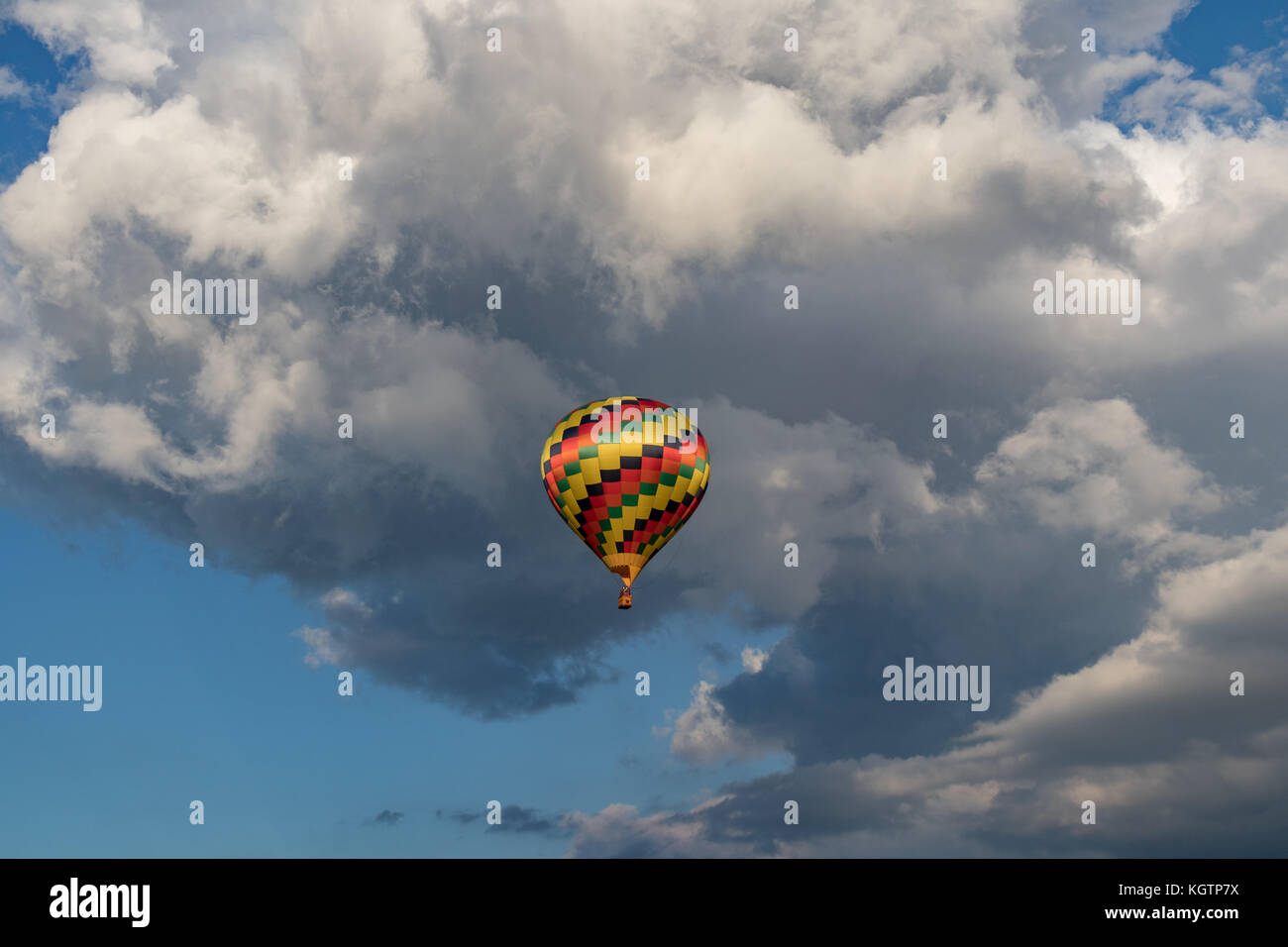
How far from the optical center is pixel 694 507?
92062 mm

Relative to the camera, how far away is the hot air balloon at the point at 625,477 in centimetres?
8825

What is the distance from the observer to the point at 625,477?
88062mm

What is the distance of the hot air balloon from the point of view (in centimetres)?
8825
